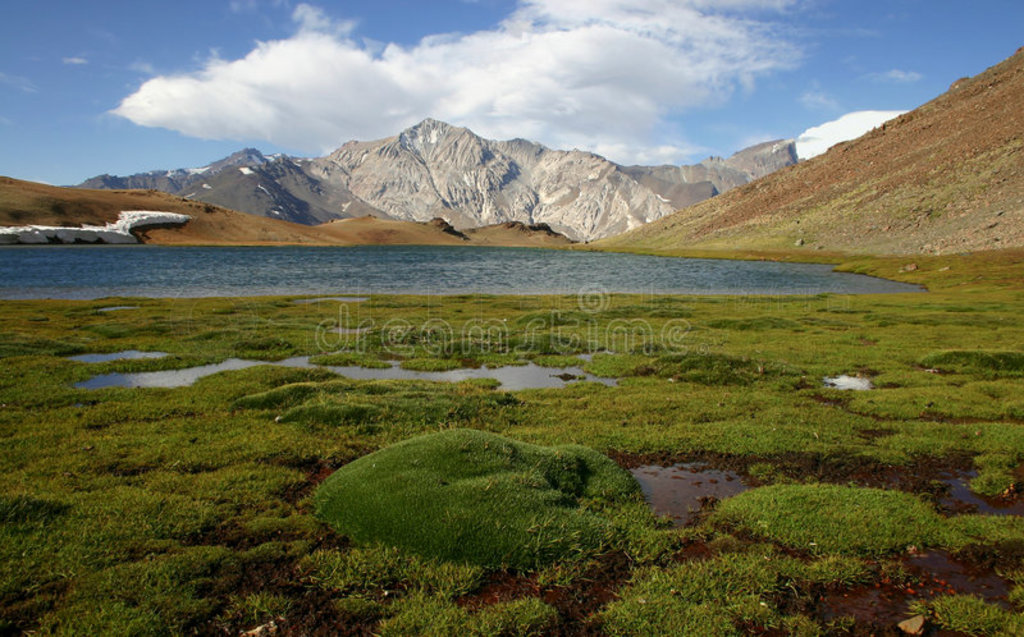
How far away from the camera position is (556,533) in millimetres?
9562

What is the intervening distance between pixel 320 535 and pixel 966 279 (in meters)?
91.4

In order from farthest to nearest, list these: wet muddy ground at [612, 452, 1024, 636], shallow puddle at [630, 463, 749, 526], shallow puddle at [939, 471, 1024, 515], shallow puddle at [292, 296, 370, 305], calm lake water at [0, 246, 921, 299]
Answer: calm lake water at [0, 246, 921, 299], shallow puddle at [292, 296, 370, 305], shallow puddle at [630, 463, 749, 526], shallow puddle at [939, 471, 1024, 515], wet muddy ground at [612, 452, 1024, 636]

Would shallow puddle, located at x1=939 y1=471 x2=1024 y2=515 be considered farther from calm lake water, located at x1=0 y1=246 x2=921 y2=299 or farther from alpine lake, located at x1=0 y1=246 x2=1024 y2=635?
calm lake water, located at x1=0 y1=246 x2=921 y2=299

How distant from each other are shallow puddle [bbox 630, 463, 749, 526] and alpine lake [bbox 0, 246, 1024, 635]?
0.07 m

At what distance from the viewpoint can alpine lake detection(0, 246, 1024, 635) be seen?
7801 mm

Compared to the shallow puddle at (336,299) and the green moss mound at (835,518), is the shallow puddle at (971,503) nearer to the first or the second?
the green moss mound at (835,518)

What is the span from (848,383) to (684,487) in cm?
1453

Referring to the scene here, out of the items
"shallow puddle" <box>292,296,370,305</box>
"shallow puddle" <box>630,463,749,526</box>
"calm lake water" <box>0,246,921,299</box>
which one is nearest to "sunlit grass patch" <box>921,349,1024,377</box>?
"shallow puddle" <box>630,463,749,526</box>

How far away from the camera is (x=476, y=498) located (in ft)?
32.8

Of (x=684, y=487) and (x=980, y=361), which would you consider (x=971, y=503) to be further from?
(x=980, y=361)

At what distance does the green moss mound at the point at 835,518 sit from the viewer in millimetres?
9680

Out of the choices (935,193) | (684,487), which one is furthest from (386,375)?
(935,193)

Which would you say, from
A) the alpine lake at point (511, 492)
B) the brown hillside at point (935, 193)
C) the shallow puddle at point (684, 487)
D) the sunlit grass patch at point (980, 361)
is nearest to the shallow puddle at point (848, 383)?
the alpine lake at point (511, 492)

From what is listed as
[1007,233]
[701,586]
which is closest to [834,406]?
[701,586]
